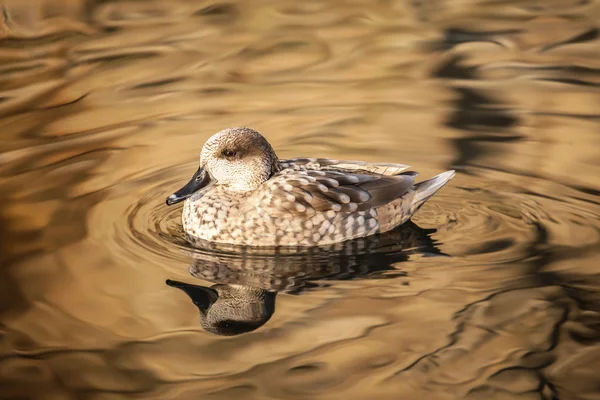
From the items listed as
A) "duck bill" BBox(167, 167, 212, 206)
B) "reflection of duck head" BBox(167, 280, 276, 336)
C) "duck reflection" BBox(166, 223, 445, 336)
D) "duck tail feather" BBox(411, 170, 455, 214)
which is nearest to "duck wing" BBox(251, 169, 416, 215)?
"duck tail feather" BBox(411, 170, 455, 214)

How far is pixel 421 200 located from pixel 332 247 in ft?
2.75

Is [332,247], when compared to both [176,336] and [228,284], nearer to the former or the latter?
[228,284]

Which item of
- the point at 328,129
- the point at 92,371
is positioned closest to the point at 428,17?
the point at 328,129

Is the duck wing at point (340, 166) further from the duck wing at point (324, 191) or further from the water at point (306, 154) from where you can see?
the water at point (306, 154)

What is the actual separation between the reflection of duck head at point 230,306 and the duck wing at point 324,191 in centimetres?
90

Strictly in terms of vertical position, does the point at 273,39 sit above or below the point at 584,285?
above

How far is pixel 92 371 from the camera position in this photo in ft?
18.5

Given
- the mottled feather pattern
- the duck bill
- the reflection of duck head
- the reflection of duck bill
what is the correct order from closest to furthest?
the reflection of duck head → the reflection of duck bill → the mottled feather pattern → the duck bill

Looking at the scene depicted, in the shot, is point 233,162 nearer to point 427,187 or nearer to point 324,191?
point 324,191

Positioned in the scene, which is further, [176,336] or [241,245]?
[241,245]

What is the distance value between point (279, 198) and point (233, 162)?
42cm

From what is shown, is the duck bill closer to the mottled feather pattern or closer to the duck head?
the duck head

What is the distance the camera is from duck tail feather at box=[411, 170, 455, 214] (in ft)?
24.7

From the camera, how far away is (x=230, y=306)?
628 cm
